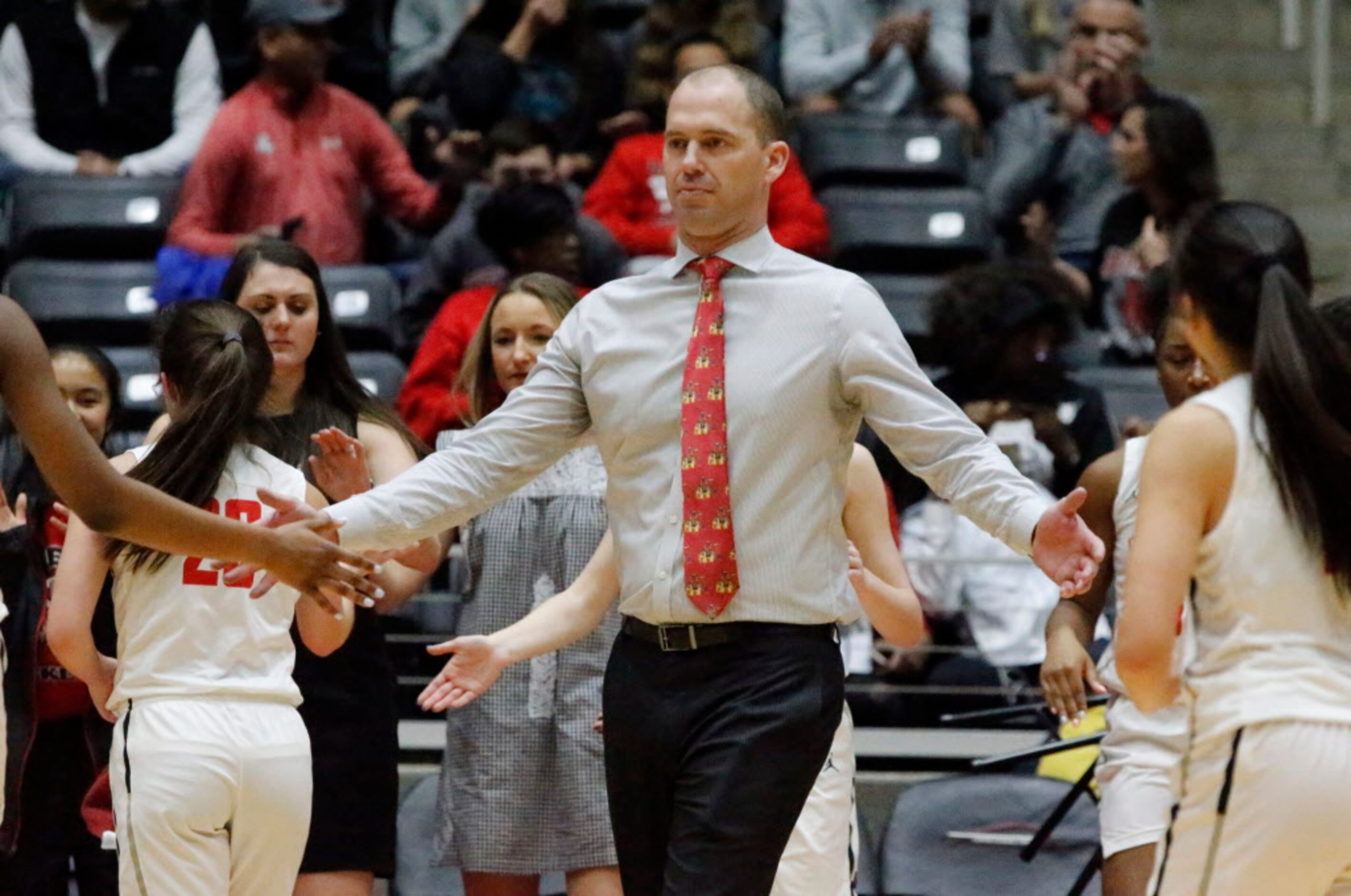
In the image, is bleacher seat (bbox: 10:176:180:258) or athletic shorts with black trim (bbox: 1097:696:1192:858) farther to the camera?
bleacher seat (bbox: 10:176:180:258)

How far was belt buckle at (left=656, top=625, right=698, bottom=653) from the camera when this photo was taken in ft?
11.1

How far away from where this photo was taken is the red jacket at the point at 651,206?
7676 mm

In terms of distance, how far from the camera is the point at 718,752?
10.9 feet

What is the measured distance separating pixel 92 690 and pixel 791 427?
5.00 feet

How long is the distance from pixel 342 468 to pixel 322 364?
2.79 feet

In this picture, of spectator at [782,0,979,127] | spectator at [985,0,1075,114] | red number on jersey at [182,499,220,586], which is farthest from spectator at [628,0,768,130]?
red number on jersey at [182,499,220,586]

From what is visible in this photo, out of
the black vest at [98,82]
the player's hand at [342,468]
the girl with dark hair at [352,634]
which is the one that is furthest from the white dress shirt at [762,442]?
the black vest at [98,82]

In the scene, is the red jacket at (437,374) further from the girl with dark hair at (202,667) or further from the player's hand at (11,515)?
the girl with dark hair at (202,667)

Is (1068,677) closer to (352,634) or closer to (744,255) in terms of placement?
(744,255)

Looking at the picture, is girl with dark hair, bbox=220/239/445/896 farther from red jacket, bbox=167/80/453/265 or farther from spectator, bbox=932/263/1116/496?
red jacket, bbox=167/80/453/265

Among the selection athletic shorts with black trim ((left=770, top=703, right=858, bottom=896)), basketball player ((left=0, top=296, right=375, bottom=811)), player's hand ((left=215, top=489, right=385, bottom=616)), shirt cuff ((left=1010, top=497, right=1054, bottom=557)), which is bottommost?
athletic shorts with black trim ((left=770, top=703, right=858, bottom=896))

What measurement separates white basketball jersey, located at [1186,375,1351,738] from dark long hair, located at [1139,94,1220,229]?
15.6ft

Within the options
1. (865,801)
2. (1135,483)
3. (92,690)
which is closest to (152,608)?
(92,690)

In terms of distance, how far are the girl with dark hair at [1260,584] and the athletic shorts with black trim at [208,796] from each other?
5.20 ft
